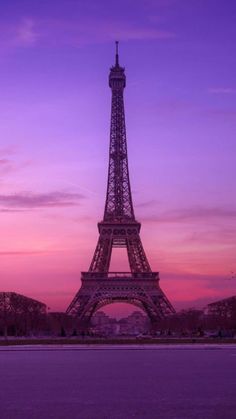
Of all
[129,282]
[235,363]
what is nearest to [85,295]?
[129,282]

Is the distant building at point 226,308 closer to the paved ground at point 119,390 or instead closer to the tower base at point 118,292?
the tower base at point 118,292

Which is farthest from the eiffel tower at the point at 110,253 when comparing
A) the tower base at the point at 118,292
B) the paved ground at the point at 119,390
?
the paved ground at the point at 119,390

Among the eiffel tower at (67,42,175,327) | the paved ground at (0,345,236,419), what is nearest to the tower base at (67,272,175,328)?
the eiffel tower at (67,42,175,327)

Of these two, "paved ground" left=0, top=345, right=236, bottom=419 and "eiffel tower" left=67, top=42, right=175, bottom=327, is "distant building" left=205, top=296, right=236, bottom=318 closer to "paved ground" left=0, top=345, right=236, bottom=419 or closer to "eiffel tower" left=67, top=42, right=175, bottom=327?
"eiffel tower" left=67, top=42, right=175, bottom=327

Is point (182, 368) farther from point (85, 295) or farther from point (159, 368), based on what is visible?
point (85, 295)

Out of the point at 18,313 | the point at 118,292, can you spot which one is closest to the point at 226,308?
the point at 118,292

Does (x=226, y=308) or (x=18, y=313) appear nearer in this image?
(x=18, y=313)

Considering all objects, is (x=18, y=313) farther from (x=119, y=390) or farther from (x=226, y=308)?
(x=119, y=390)
